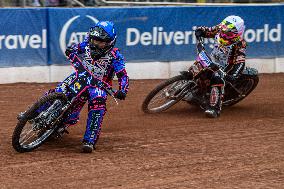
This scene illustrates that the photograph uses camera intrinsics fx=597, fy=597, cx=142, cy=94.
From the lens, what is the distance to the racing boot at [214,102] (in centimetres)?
995

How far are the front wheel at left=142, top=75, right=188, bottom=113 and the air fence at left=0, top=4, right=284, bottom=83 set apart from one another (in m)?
3.30

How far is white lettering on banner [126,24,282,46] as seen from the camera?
43.6ft

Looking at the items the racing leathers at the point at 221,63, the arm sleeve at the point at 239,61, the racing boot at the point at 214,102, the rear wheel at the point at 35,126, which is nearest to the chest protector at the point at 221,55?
the racing leathers at the point at 221,63

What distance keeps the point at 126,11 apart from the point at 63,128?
19.2 ft

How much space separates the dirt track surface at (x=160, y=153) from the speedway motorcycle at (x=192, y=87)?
0.77 feet

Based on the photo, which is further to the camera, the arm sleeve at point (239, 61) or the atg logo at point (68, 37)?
the atg logo at point (68, 37)

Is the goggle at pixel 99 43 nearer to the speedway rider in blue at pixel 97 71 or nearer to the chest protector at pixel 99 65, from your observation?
the speedway rider in blue at pixel 97 71

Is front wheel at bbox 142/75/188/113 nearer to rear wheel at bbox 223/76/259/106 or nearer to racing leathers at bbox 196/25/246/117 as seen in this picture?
racing leathers at bbox 196/25/246/117

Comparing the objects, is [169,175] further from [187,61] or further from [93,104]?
[187,61]

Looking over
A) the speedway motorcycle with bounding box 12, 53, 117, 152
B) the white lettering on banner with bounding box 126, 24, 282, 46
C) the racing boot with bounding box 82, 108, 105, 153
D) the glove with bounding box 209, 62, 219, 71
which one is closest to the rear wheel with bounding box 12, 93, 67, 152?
the speedway motorcycle with bounding box 12, 53, 117, 152

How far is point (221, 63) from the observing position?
33.0ft

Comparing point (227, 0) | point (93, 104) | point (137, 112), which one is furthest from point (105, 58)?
point (227, 0)

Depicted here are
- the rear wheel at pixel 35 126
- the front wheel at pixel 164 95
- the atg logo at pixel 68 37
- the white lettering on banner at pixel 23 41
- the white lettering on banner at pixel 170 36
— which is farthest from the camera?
the white lettering on banner at pixel 170 36

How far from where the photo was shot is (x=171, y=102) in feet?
32.9
